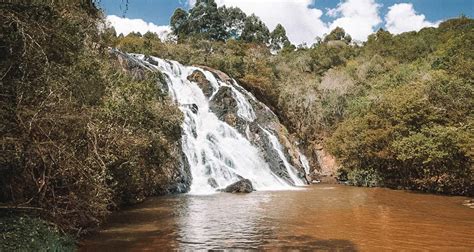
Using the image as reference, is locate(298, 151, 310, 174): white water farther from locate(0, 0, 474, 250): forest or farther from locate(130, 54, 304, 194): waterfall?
locate(130, 54, 304, 194): waterfall

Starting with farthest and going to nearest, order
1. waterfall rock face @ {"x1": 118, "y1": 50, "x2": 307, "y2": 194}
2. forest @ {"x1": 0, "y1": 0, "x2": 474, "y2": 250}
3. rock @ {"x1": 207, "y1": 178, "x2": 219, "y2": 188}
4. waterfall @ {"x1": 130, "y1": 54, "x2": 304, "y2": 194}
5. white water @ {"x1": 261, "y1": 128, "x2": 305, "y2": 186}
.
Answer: white water @ {"x1": 261, "y1": 128, "x2": 305, "y2": 186} < waterfall rock face @ {"x1": 118, "y1": 50, "x2": 307, "y2": 194} < waterfall @ {"x1": 130, "y1": 54, "x2": 304, "y2": 194} < rock @ {"x1": 207, "y1": 178, "x2": 219, "y2": 188} < forest @ {"x1": 0, "y1": 0, "x2": 474, "y2": 250}

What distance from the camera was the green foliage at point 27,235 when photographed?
744cm

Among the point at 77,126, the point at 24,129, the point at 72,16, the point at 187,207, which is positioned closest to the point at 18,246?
the point at 24,129

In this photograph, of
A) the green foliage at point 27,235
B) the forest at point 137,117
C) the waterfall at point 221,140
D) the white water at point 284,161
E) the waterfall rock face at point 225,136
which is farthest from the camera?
the white water at point 284,161

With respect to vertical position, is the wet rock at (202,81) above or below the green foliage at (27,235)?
above

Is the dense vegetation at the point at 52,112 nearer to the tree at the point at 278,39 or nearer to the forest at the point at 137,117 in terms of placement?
the forest at the point at 137,117

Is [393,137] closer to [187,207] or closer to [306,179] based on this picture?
[306,179]

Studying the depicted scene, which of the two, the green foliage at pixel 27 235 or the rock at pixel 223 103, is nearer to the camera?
the green foliage at pixel 27 235

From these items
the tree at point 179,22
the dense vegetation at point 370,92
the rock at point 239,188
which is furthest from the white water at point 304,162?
the tree at point 179,22

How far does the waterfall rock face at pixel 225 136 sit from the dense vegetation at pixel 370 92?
4.71 metres

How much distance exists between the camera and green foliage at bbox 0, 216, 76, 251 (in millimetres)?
7441

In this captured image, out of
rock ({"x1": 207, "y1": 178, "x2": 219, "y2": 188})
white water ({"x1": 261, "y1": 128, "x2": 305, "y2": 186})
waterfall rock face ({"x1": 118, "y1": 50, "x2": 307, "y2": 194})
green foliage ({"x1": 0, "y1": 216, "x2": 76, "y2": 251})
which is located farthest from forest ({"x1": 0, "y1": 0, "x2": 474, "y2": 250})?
white water ({"x1": 261, "y1": 128, "x2": 305, "y2": 186})

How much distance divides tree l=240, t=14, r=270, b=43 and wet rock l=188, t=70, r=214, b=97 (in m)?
51.6

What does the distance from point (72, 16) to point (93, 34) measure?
2.42 m
